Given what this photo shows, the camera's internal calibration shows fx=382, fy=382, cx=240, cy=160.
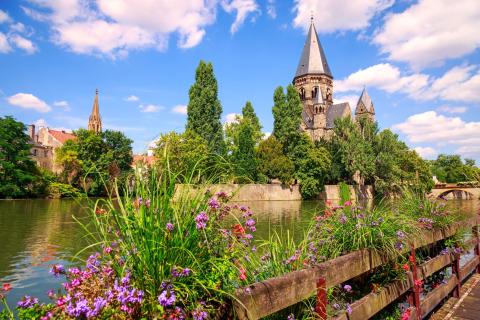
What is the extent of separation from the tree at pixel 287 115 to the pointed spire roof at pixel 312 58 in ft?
114

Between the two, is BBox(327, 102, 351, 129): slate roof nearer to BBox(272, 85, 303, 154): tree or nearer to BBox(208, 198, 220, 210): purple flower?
BBox(272, 85, 303, 154): tree

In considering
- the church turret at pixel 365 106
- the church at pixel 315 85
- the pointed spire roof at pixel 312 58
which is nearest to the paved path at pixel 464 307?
the church at pixel 315 85

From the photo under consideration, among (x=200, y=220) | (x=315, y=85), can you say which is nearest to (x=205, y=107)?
(x=315, y=85)

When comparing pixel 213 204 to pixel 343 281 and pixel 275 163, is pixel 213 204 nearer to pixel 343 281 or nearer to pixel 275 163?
pixel 343 281

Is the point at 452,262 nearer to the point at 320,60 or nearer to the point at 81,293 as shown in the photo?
the point at 81,293

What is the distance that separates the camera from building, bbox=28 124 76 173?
68050mm

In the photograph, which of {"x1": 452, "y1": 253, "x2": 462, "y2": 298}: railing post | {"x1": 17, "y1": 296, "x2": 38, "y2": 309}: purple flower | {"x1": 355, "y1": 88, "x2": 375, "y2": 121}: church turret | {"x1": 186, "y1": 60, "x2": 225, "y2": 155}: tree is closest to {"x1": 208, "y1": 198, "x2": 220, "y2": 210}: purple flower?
{"x1": 17, "y1": 296, "x2": 38, "y2": 309}: purple flower

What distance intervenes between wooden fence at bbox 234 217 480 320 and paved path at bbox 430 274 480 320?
174 millimetres

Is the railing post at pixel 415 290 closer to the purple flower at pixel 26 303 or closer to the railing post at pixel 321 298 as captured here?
the railing post at pixel 321 298

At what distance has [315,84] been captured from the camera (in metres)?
86.0

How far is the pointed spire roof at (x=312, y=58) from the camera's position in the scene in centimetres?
8612

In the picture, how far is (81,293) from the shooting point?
78.5 inches

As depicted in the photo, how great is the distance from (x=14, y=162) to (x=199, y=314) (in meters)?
49.1

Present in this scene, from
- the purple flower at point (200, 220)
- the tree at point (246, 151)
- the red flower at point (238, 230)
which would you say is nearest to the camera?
the purple flower at point (200, 220)
